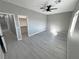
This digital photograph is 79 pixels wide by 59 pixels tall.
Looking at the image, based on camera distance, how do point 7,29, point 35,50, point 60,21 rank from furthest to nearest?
point 60,21 < point 7,29 < point 35,50

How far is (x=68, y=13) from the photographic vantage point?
884 centimetres

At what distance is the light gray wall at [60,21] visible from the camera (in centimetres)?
902

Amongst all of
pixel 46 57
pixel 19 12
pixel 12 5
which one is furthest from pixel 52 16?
pixel 46 57

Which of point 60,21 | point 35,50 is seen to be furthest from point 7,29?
point 60,21

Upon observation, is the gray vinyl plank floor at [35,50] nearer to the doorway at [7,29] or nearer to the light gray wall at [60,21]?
the doorway at [7,29]

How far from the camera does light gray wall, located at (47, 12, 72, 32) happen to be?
902cm

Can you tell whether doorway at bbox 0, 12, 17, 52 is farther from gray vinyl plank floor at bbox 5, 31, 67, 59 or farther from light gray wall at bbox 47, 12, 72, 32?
light gray wall at bbox 47, 12, 72, 32

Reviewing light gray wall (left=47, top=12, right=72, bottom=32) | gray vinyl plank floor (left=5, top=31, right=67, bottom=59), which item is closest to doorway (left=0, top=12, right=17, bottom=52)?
gray vinyl plank floor (left=5, top=31, right=67, bottom=59)

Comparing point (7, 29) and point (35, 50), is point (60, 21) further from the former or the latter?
point (35, 50)

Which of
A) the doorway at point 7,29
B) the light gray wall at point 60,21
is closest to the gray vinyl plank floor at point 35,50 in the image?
the doorway at point 7,29

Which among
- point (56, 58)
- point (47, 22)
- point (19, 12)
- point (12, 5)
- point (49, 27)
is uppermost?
point (12, 5)

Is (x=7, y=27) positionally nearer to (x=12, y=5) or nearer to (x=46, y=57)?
(x=12, y=5)

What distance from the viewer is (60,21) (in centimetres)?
963

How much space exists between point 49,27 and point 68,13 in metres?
3.38
